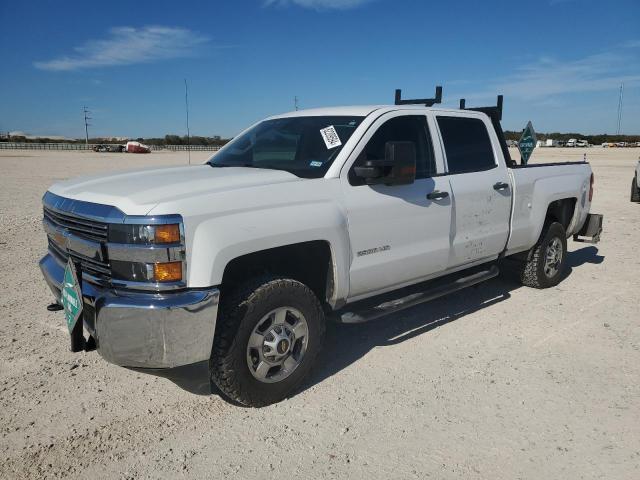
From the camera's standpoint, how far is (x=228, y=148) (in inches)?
188

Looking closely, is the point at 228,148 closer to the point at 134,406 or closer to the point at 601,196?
the point at 134,406

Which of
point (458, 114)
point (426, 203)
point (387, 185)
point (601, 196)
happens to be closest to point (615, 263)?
point (458, 114)

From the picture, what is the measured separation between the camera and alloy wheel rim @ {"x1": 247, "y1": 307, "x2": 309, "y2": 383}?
3.29m

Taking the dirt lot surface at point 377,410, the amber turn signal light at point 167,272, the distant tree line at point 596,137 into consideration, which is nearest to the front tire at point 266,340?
the dirt lot surface at point 377,410

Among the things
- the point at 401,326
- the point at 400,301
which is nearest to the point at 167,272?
the point at 400,301

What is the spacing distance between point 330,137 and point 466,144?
155 centimetres

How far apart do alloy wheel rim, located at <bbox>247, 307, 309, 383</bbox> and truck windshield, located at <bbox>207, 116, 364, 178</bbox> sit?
3.35 ft

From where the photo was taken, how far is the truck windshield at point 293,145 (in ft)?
12.6

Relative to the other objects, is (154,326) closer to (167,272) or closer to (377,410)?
(167,272)

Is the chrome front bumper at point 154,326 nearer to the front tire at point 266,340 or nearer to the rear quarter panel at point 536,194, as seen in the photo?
the front tire at point 266,340

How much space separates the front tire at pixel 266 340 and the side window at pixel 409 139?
4.08 feet

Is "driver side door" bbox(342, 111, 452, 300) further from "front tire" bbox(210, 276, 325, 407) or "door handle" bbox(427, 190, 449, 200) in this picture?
"front tire" bbox(210, 276, 325, 407)

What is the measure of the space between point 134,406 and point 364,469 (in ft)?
5.17

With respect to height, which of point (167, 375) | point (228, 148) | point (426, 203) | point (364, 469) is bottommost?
point (364, 469)
